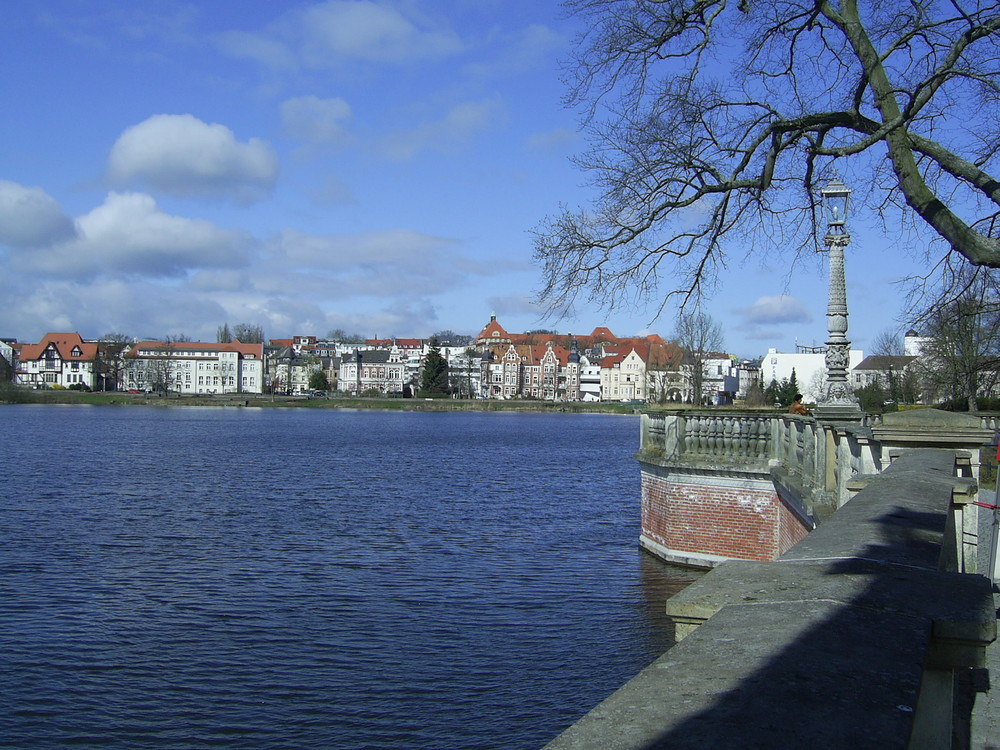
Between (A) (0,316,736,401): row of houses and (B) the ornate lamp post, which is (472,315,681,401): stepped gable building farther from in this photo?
(B) the ornate lamp post

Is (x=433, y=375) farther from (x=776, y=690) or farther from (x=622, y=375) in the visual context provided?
(x=776, y=690)

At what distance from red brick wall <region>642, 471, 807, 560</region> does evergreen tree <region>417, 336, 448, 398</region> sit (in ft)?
453

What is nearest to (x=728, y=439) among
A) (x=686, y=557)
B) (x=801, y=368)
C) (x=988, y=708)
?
(x=686, y=557)

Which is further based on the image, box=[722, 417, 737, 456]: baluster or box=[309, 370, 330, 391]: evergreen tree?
box=[309, 370, 330, 391]: evergreen tree

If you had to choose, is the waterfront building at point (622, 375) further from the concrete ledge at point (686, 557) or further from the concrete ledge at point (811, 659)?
the concrete ledge at point (811, 659)

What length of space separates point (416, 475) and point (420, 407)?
11040cm

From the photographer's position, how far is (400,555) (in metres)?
22.9

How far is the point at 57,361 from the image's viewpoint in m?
184

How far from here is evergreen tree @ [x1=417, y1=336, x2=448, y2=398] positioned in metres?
160

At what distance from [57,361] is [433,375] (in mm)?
74549

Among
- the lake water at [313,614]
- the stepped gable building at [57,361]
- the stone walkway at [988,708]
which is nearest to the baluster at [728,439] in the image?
the lake water at [313,614]

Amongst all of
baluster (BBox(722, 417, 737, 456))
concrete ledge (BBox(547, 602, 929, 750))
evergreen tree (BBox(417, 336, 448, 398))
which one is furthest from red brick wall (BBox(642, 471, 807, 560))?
evergreen tree (BBox(417, 336, 448, 398))

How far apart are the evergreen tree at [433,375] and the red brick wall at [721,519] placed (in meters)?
138

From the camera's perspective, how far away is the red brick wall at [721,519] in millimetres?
18664
